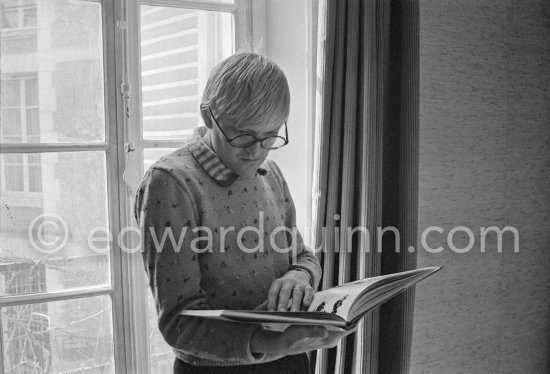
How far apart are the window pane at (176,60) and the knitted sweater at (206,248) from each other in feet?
1.87

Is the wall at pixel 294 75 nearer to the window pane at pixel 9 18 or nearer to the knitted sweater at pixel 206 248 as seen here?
the knitted sweater at pixel 206 248

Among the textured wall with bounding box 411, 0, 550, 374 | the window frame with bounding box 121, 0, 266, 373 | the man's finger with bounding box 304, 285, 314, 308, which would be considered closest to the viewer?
the man's finger with bounding box 304, 285, 314, 308

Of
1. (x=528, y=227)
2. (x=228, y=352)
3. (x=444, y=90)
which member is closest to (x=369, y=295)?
(x=228, y=352)

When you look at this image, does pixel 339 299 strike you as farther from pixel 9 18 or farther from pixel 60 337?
pixel 9 18

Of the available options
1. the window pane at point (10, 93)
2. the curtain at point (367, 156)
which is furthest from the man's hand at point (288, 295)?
the window pane at point (10, 93)

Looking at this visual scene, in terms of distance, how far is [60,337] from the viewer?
151 centimetres

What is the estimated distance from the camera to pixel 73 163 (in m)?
1.48

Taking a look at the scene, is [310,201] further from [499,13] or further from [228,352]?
[499,13]

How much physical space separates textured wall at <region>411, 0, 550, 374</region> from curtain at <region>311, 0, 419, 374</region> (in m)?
0.29

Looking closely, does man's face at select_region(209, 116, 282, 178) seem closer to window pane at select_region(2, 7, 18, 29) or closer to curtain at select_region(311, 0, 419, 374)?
curtain at select_region(311, 0, 419, 374)

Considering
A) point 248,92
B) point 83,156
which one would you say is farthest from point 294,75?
point 248,92

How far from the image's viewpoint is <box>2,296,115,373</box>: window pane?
4.74 feet

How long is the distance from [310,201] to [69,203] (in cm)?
67

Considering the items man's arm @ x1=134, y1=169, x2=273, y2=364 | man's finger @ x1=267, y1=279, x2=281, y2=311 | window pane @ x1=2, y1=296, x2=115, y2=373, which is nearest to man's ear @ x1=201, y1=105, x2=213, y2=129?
man's arm @ x1=134, y1=169, x2=273, y2=364
